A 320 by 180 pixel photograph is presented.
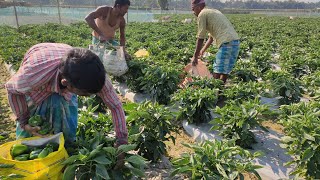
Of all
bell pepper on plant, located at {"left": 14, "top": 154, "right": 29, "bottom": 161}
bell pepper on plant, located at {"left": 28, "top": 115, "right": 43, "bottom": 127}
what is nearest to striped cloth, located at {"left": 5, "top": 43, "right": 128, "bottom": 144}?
bell pepper on plant, located at {"left": 28, "top": 115, "right": 43, "bottom": 127}

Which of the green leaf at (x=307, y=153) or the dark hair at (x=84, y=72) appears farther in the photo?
the green leaf at (x=307, y=153)

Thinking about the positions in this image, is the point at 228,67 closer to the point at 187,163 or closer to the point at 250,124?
the point at 250,124

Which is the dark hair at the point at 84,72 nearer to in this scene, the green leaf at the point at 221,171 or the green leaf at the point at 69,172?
the green leaf at the point at 69,172

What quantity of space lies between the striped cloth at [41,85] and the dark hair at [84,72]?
37 cm

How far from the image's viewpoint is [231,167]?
A: 8.91 ft

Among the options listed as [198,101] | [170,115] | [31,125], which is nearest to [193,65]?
[198,101]

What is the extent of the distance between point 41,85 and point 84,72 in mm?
643

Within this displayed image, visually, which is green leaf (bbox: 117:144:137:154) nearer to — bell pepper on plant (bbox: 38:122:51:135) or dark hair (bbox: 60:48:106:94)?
dark hair (bbox: 60:48:106:94)

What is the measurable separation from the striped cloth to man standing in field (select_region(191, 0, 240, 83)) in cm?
336

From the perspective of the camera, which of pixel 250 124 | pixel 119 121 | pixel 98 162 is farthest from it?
pixel 250 124

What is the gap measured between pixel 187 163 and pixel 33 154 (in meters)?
1.39

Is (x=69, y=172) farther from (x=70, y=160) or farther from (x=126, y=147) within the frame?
(x=126, y=147)

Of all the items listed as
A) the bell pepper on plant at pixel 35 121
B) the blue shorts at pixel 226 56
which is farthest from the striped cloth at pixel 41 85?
the blue shorts at pixel 226 56

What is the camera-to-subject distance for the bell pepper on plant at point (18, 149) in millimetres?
2307
